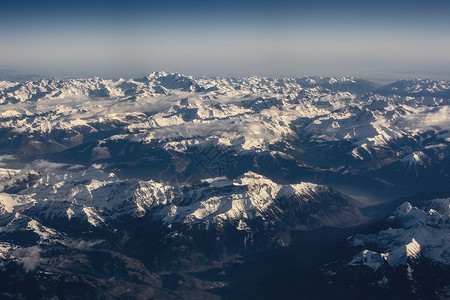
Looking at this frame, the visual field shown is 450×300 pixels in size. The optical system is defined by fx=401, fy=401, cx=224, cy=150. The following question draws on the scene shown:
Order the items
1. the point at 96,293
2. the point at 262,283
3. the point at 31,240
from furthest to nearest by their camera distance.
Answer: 1. the point at 31,240
2. the point at 262,283
3. the point at 96,293

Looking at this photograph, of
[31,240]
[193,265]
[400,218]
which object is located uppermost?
[400,218]

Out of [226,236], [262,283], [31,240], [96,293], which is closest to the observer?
[96,293]

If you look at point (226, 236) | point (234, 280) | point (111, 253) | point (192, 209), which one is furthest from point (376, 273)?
point (111, 253)

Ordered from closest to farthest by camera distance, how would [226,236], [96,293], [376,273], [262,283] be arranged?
[376,273], [96,293], [262,283], [226,236]

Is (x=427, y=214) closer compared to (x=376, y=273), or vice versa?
(x=376, y=273)

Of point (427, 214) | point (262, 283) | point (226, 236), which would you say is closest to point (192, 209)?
point (226, 236)

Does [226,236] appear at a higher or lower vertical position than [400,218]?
lower

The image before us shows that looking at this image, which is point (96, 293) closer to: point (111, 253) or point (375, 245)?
point (111, 253)

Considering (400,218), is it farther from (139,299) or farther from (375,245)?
(139,299)

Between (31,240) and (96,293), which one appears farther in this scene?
(31,240)
